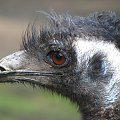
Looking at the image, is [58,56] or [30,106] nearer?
[58,56]

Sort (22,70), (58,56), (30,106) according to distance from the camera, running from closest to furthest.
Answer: (58,56) → (22,70) → (30,106)

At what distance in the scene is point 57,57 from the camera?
20.1 ft

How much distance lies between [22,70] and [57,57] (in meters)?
0.35

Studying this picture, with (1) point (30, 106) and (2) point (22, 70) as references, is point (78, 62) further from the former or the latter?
(1) point (30, 106)

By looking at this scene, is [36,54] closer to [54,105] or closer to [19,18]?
[54,105]

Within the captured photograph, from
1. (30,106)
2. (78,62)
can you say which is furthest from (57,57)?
(30,106)

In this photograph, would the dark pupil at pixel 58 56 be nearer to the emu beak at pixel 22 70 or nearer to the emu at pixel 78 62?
the emu at pixel 78 62

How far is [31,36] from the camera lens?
6.44 meters

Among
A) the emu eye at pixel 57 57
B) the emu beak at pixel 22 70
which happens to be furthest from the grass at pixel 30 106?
the emu eye at pixel 57 57

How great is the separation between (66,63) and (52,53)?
0.16 m

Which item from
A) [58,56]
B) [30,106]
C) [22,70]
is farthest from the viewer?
[30,106]

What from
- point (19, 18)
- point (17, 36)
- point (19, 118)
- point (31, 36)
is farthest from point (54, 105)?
point (31, 36)

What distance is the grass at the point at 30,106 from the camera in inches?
492

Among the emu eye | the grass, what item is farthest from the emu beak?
the grass
